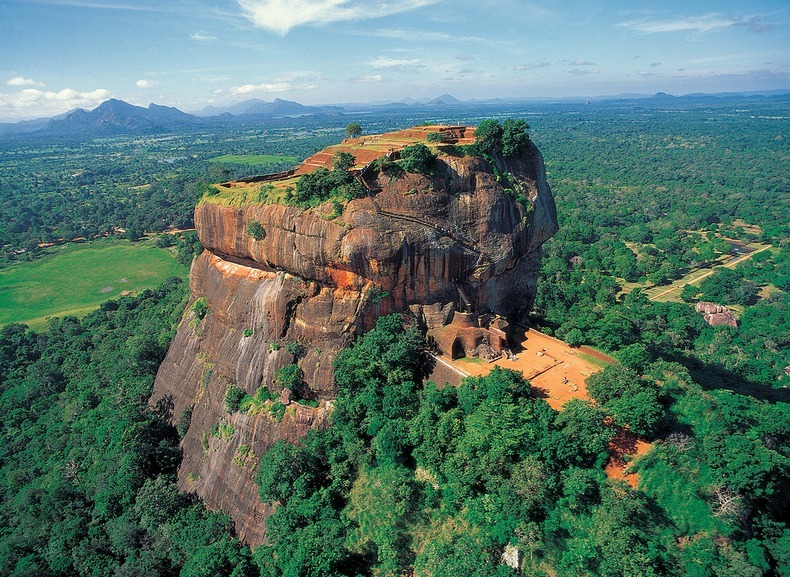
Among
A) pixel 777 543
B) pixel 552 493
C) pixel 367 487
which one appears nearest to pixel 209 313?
pixel 367 487

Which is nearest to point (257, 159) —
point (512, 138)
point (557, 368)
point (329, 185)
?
point (512, 138)

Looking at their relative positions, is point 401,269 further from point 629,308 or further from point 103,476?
point 629,308

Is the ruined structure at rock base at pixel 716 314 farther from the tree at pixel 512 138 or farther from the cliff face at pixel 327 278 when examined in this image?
the tree at pixel 512 138

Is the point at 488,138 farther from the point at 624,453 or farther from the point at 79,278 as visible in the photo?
the point at 79,278

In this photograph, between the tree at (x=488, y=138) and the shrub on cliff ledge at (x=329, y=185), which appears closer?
the shrub on cliff ledge at (x=329, y=185)

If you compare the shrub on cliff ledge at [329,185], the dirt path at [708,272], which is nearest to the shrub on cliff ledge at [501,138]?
the shrub on cliff ledge at [329,185]

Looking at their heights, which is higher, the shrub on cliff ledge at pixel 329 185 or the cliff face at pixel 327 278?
the shrub on cliff ledge at pixel 329 185
